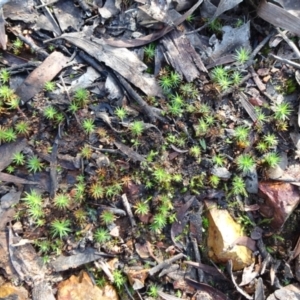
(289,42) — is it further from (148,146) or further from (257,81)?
(148,146)

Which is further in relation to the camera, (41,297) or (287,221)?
(287,221)

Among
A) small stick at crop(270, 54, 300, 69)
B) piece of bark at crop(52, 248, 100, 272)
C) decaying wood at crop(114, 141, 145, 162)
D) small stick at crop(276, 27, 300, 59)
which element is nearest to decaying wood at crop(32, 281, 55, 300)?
piece of bark at crop(52, 248, 100, 272)

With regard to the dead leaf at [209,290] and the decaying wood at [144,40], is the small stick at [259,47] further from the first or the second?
the dead leaf at [209,290]

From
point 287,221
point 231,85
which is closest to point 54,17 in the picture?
point 231,85

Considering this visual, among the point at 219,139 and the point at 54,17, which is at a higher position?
the point at 54,17

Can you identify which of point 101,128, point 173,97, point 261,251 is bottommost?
point 261,251

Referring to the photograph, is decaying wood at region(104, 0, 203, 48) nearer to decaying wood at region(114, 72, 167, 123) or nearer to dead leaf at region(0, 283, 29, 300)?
decaying wood at region(114, 72, 167, 123)

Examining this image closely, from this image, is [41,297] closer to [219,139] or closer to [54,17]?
[219,139]
